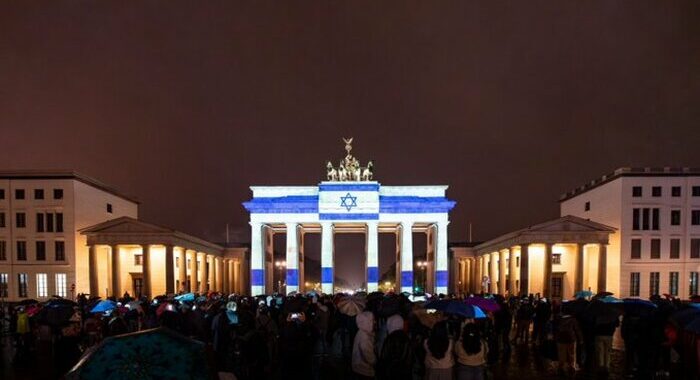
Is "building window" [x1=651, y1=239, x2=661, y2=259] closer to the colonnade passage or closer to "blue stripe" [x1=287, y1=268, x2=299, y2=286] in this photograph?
the colonnade passage

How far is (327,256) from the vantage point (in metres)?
63.1

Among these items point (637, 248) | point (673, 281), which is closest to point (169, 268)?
point (637, 248)

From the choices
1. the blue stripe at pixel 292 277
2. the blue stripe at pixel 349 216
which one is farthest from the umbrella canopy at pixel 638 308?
the blue stripe at pixel 292 277

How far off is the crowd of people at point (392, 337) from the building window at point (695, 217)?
141 feet

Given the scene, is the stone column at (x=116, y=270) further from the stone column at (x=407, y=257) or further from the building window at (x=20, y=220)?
the stone column at (x=407, y=257)

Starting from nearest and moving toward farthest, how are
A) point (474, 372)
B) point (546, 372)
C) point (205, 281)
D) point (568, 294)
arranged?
point (474, 372) < point (546, 372) < point (568, 294) < point (205, 281)

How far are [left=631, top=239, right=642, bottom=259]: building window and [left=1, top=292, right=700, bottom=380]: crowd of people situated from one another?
131ft

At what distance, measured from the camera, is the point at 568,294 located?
61.2 metres

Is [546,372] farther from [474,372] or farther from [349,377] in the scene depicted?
[474,372]

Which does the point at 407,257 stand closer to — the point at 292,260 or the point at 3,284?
the point at 292,260

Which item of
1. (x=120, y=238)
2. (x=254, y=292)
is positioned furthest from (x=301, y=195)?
(x=120, y=238)

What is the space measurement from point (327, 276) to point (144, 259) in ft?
69.8

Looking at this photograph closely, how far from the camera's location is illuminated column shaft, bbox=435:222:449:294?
206 feet

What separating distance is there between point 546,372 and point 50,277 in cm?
5317
